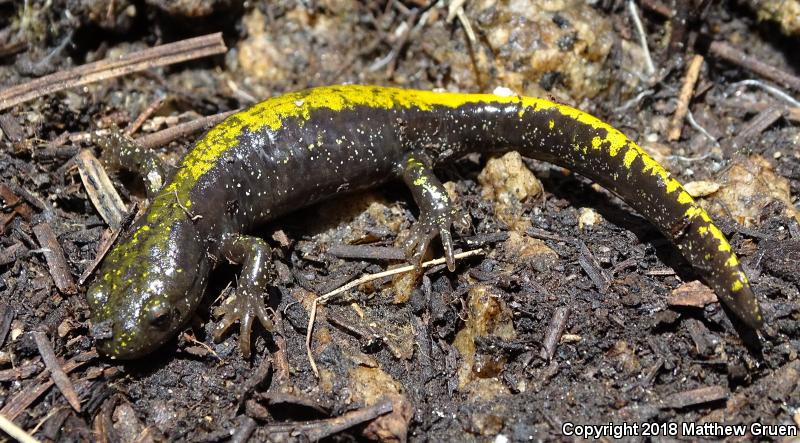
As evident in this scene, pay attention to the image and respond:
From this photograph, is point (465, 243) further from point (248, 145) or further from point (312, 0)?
point (312, 0)

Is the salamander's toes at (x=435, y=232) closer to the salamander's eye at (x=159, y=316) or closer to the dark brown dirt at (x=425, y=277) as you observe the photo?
the dark brown dirt at (x=425, y=277)

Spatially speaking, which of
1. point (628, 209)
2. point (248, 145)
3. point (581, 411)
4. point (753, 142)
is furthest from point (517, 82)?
point (581, 411)

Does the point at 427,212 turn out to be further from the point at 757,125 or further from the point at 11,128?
the point at 11,128

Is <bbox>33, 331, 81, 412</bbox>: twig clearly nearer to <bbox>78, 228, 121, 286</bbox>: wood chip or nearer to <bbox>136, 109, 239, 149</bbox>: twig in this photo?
<bbox>78, 228, 121, 286</bbox>: wood chip

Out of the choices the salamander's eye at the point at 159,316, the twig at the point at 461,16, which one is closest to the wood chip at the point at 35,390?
the salamander's eye at the point at 159,316

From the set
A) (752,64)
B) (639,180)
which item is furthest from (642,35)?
(639,180)
